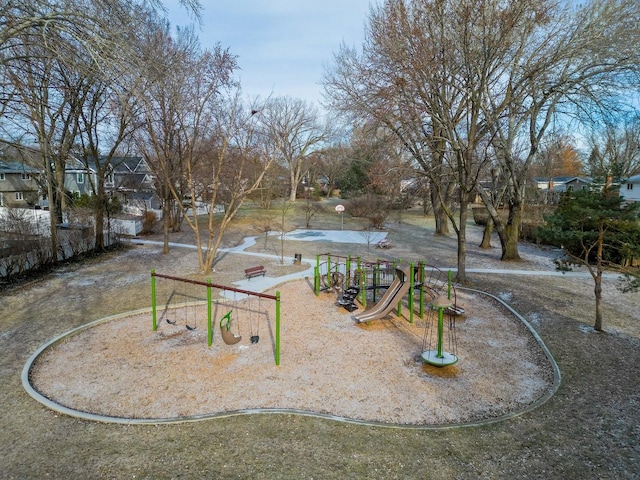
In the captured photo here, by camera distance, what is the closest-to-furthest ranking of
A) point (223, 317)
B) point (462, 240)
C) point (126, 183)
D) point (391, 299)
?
point (223, 317) < point (391, 299) < point (462, 240) < point (126, 183)

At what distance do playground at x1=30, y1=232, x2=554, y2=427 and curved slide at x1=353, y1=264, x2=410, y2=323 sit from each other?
0.88 feet

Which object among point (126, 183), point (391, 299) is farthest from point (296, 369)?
point (126, 183)

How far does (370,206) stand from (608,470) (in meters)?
29.3

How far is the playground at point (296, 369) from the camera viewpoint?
19.2 feet

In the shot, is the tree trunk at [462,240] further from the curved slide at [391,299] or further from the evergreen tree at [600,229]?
the curved slide at [391,299]

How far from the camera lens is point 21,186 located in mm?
38188

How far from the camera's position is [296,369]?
23.3 feet

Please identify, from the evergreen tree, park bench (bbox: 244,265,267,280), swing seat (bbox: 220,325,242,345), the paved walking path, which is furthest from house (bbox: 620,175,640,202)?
swing seat (bbox: 220,325,242,345)

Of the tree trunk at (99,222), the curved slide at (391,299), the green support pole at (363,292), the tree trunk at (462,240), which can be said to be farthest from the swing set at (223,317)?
the tree trunk at (99,222)

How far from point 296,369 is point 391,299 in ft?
11.0

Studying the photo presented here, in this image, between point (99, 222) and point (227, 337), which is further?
point (99, 222)

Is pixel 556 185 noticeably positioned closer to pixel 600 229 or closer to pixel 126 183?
pixel 126 183

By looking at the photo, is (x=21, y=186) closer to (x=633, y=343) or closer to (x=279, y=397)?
(x=279, y=397)

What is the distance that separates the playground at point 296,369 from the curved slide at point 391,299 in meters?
0.27
